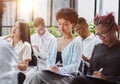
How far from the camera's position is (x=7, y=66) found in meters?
1.34

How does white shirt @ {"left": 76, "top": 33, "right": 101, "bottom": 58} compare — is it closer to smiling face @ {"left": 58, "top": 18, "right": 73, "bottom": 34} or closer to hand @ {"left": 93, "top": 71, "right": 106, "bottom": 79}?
smiling face @ {"left": 58, "top": 18, "right": 73, "bottom": 34}

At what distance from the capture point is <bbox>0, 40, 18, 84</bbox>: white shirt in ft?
4.34

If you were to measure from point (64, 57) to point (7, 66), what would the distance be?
2.14 m

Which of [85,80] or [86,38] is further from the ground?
[86,38]

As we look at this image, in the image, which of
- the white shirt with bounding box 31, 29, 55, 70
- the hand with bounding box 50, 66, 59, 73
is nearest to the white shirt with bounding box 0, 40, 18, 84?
the hand with bounding box 50, 66, 59, 73

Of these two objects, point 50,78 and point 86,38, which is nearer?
point 50,78

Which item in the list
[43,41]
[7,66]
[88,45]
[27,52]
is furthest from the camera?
[43,41]

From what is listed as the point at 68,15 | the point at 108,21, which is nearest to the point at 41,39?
the point at 68,15

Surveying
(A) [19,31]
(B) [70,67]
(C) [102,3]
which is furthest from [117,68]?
(C) [102,3]

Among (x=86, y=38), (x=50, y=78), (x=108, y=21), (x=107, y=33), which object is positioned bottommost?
(x=50, y=78)

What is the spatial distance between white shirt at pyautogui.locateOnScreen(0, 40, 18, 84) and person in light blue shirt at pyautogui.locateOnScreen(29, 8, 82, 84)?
1.88m

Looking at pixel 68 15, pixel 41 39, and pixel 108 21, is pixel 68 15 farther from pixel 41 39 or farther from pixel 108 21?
pixel 41 39

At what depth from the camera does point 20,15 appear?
920 cm

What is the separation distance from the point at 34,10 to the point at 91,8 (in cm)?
151
